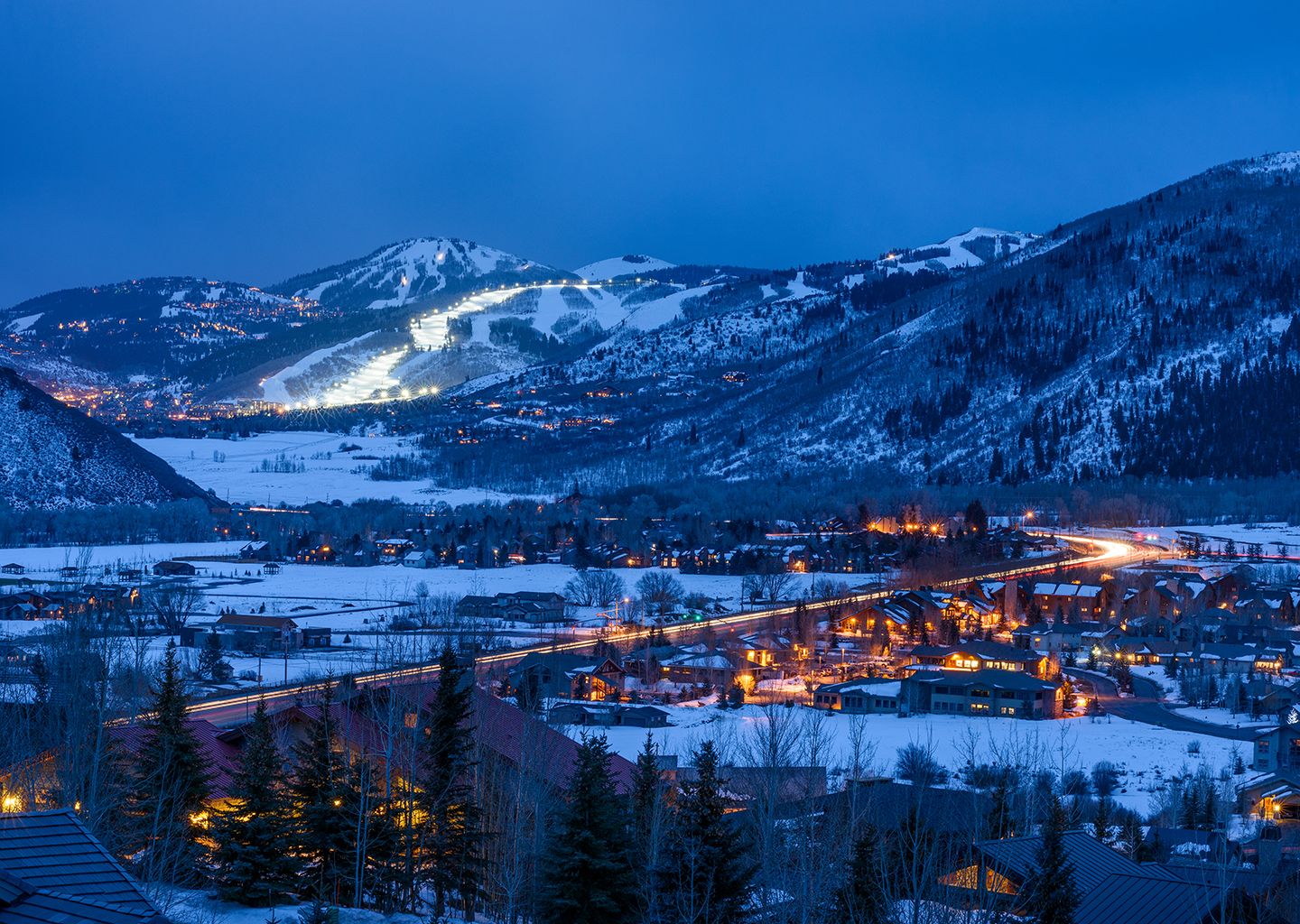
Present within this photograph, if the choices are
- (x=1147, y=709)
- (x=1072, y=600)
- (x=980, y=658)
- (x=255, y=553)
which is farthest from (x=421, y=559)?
(x=1147, y=709)

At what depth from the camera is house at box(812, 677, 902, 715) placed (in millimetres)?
38250

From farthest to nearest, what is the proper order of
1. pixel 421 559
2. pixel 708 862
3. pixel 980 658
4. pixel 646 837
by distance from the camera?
pixel 421 559, pixel 980 658, pixel 646 837, pixel 708 862

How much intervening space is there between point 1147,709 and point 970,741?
9747 millimetres

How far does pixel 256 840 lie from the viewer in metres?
15.5

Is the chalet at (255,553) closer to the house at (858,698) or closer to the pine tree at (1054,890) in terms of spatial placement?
the house at (858,698)

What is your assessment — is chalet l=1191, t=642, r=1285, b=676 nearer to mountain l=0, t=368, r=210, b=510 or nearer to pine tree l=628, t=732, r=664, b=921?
pine tree l=628, t=732, r=664, b=921

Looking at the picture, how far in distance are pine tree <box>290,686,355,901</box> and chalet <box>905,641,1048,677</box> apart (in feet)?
96.1

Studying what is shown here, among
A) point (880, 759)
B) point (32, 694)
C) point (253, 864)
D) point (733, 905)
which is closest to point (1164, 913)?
point (733, 905)

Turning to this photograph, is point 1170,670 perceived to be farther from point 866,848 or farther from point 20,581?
point 20,581

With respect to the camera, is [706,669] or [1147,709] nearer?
[1147,709]

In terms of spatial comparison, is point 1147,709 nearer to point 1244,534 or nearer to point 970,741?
point 970,741

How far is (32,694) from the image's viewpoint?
2597cm

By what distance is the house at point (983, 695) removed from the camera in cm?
3809

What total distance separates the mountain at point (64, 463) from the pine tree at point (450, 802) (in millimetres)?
82898
